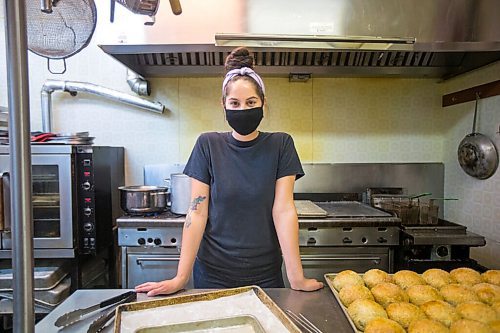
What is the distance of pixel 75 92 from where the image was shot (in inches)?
103

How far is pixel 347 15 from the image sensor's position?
2.10 m

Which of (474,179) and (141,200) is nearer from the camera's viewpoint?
(141,200)

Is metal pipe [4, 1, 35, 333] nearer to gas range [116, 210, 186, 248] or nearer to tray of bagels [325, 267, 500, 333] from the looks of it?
tray of bagels [325, 267, 500, 333]

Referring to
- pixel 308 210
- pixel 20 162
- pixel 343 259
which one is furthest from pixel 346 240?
pixel 20 162

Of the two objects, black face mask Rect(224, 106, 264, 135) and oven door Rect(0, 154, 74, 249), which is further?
oven door Rect(0, 154, 74, 249)

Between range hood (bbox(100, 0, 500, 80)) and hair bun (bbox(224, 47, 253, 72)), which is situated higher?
range hood (bbox(100, 0, 500, 80))

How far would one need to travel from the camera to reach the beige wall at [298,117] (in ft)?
8.77

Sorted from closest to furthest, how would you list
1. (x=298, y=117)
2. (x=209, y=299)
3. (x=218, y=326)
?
(x=218, y=326) → (x=209, y=299) → (x=298, y=117)

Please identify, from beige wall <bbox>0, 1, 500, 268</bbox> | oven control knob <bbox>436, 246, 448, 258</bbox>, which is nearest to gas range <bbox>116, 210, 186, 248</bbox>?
beige wall <bbox>0, 1, 500, 268</bbox>

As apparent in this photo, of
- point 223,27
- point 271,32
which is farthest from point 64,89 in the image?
point 271,32

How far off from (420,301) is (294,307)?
32 cm

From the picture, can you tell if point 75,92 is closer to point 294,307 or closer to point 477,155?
point 294,307

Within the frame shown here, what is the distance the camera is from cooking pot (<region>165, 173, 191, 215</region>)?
2193mm

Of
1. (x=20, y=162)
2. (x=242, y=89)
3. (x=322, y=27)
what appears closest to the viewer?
(x=20, y=162)
